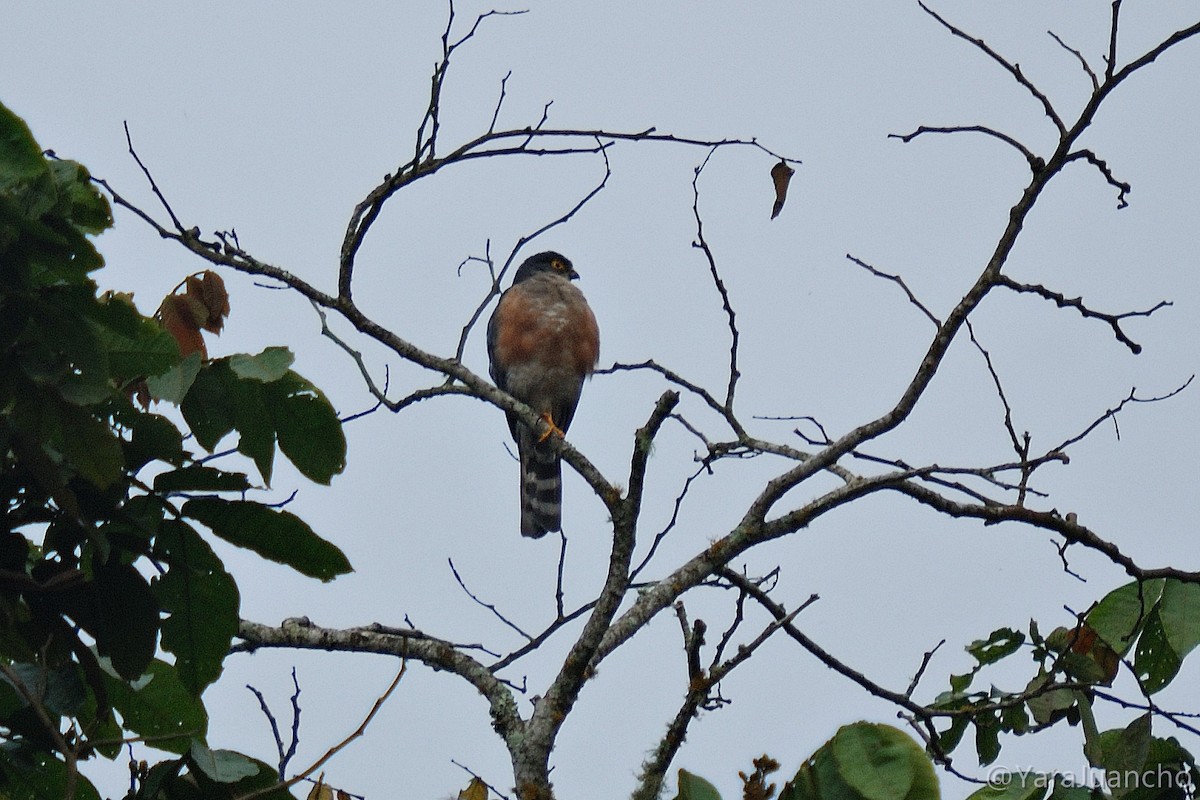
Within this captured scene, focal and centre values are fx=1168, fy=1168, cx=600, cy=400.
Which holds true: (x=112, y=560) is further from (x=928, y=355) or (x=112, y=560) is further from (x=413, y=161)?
(x=928, y=355)

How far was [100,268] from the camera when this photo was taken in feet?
5.02

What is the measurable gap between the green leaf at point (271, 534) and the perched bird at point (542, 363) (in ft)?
15.4

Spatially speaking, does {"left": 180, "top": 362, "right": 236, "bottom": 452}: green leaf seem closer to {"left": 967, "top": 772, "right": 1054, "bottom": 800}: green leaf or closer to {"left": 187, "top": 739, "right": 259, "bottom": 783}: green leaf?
{"left": 187, "top": 739, "right": 259, "bottom": 783}: green leaf

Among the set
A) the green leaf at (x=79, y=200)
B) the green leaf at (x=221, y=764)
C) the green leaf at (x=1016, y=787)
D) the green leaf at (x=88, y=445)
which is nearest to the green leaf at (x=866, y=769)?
the green leaf at (x=1016, y=787)

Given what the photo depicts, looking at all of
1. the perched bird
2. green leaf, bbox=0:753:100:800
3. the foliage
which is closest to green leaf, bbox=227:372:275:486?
the foliage

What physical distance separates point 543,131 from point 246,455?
4.89 feet

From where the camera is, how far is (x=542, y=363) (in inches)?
268

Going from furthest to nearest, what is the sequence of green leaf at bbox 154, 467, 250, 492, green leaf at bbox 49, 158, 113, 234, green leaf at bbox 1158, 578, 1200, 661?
1. green leaf at bbox 1158, 578, 1200, 661
2. green leaf at bbox 154, 467, 250, 492
3. green leaf at bbox 49, 158, 113, 234

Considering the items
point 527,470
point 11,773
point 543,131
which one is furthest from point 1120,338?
point 527,470

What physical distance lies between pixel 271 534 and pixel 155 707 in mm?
432

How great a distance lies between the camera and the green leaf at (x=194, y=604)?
1.84 meters

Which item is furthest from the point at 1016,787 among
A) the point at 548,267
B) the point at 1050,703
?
the point at 548,267

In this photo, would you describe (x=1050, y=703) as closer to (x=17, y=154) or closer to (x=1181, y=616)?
(x=1181, y=616)

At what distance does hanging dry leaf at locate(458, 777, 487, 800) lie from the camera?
2691mm
